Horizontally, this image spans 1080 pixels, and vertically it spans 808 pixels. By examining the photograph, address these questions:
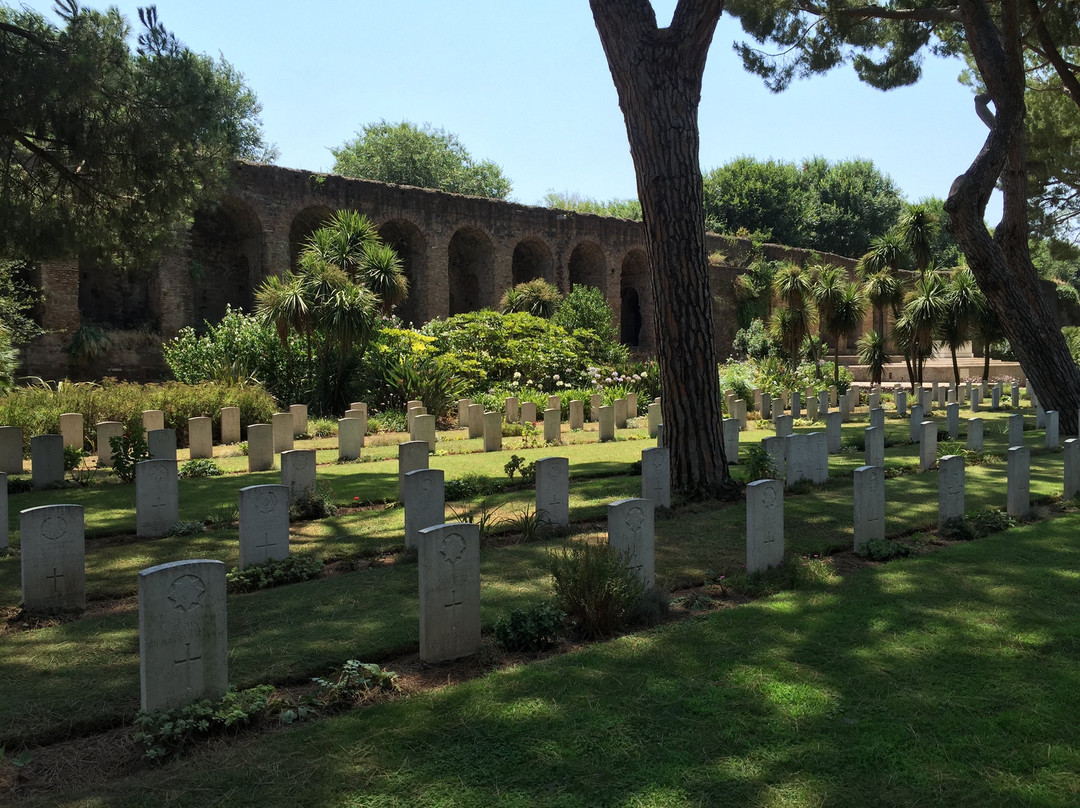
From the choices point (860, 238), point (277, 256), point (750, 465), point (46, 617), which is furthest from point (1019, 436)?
point (860, 238)

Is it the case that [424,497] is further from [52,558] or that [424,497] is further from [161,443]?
[161,443]

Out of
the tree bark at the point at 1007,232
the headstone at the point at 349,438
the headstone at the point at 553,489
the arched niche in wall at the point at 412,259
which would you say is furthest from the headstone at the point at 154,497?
the arched niche in wall at the point at 412,259

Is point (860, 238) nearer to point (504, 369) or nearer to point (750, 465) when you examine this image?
point (504, 369)

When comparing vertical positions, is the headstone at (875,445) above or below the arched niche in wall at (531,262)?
below

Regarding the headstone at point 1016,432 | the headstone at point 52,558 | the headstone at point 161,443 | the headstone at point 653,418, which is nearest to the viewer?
the headstone at point 52,558

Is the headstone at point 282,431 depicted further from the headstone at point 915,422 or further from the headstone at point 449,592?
the headstone at point 915,422

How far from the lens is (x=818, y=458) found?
918 cm

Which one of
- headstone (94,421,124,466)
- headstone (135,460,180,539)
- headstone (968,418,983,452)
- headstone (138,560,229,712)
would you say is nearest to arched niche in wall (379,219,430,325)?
headstone (94,421,124,466)

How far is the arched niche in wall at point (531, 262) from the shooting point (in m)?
29.2

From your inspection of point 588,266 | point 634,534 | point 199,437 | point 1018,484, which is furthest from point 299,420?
point 588,266

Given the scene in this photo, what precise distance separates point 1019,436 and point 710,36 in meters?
6.31

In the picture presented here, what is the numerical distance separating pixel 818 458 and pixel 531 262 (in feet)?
74.0

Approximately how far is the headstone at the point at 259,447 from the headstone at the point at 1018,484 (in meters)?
8.35

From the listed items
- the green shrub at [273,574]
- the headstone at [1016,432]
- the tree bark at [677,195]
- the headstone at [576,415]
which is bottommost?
the green shrub at [273,574]
